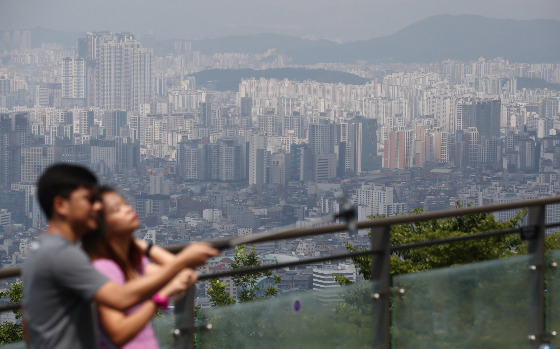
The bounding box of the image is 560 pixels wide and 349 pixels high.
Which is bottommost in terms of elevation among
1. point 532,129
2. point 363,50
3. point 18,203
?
point 18,203

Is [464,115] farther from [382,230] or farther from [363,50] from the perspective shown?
[382,230]

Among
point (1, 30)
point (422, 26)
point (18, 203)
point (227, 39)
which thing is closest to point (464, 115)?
point (422, 26)

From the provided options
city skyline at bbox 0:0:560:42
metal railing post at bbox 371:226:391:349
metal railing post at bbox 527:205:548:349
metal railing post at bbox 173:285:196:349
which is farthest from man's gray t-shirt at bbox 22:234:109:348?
city skyline at bbox 0:0:560:42

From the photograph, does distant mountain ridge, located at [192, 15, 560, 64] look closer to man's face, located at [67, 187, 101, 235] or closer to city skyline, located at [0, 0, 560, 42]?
city skyline, located at [0, 0, 560, 42]

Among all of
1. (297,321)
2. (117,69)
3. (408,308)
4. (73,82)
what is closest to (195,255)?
(297,321)

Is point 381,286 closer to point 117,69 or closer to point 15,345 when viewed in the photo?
point 15,345

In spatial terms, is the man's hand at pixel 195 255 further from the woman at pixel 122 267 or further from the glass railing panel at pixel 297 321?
the glass railing panel at pixel 297 321
